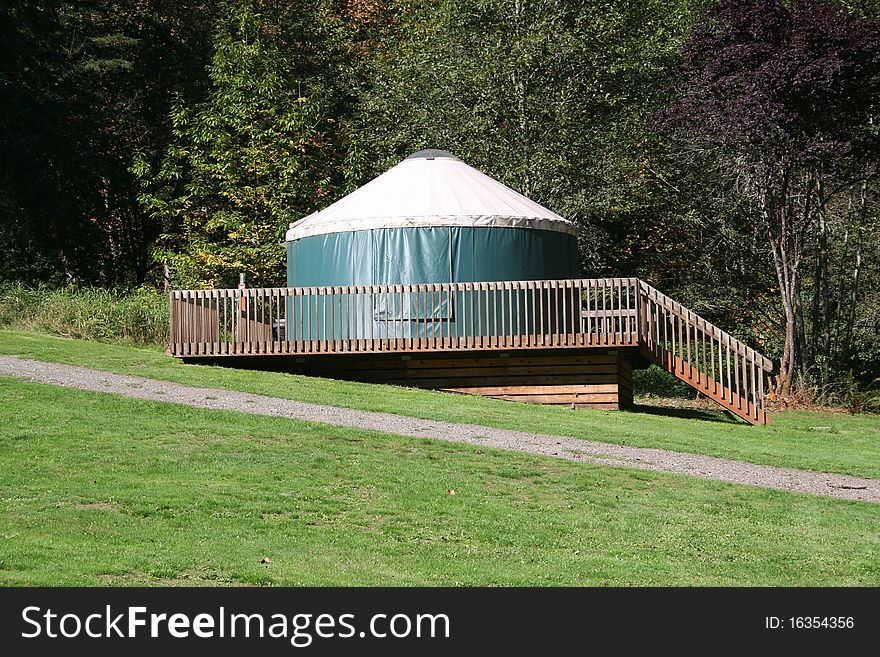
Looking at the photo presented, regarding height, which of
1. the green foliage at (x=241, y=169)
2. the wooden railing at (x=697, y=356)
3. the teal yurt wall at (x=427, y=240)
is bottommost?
the wooden railing at (x=697, y=356)

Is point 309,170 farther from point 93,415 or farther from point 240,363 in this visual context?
point 93,415

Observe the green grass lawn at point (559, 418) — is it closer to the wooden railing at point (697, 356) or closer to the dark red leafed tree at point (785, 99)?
the wooden railing at point (697, 356)

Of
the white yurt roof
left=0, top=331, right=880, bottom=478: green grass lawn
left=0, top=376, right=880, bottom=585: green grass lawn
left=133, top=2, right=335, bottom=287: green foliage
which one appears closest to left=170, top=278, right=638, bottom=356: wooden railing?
left=0, top=331, right=880, bottom=478: green grass lawn

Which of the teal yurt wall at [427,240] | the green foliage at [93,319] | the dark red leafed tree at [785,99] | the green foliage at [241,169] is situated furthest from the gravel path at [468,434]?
the green foliage at [241,169]

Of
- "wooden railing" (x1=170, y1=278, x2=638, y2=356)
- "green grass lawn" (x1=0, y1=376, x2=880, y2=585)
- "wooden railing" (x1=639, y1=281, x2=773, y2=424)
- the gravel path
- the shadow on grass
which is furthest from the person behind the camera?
the shadow on grass

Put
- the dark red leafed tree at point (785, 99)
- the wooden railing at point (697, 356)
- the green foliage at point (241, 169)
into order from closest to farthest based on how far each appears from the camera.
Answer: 1. the wooden railing at point (697, 356)
2. the dark red leafed tree at point (785, 99)
3. the green foliage at point (241, 169)

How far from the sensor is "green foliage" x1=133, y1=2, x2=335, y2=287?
920 inches

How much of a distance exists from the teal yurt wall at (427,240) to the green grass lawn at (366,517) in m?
6.47

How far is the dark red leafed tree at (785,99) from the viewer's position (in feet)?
52.5

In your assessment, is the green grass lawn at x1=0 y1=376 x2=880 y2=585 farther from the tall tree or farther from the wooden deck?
the tall tree

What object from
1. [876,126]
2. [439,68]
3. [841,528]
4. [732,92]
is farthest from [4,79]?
[841,528]

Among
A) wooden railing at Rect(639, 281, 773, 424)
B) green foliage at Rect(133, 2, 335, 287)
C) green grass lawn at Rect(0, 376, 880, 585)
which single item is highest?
green foliage at Rect(133, 2, 335, 287)

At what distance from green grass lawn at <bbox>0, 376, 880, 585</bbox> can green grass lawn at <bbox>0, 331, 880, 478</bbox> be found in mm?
1770

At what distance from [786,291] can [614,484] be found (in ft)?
33.7
